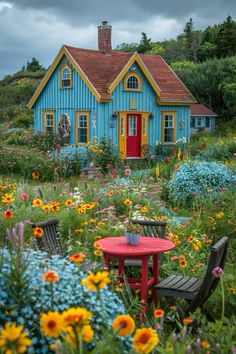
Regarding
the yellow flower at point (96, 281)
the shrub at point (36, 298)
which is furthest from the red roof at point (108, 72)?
the yellow flower at point (96, 281)

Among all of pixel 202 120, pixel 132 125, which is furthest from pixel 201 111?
pixel 132 125

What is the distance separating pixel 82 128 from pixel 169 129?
14.3 ft

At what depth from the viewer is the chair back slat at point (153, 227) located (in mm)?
7055

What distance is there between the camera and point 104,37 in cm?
2544

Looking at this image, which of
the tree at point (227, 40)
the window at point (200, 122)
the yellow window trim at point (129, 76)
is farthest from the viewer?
the tree at point (227, 40)

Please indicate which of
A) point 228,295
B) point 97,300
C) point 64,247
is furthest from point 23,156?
point 97,300

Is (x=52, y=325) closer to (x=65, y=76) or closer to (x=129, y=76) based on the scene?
Answer: (x=129, y=76)

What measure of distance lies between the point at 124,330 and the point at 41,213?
4892 mm

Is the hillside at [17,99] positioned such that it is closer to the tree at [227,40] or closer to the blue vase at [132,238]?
the tree at [227,40]

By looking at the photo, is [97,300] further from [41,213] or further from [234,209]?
[234,209]

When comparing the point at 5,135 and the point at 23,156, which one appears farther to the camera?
the point at 5,135

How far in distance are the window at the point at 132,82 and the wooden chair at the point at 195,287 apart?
17742 mm

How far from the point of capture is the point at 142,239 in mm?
6586

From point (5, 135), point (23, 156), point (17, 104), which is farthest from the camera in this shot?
point (17, 104)
